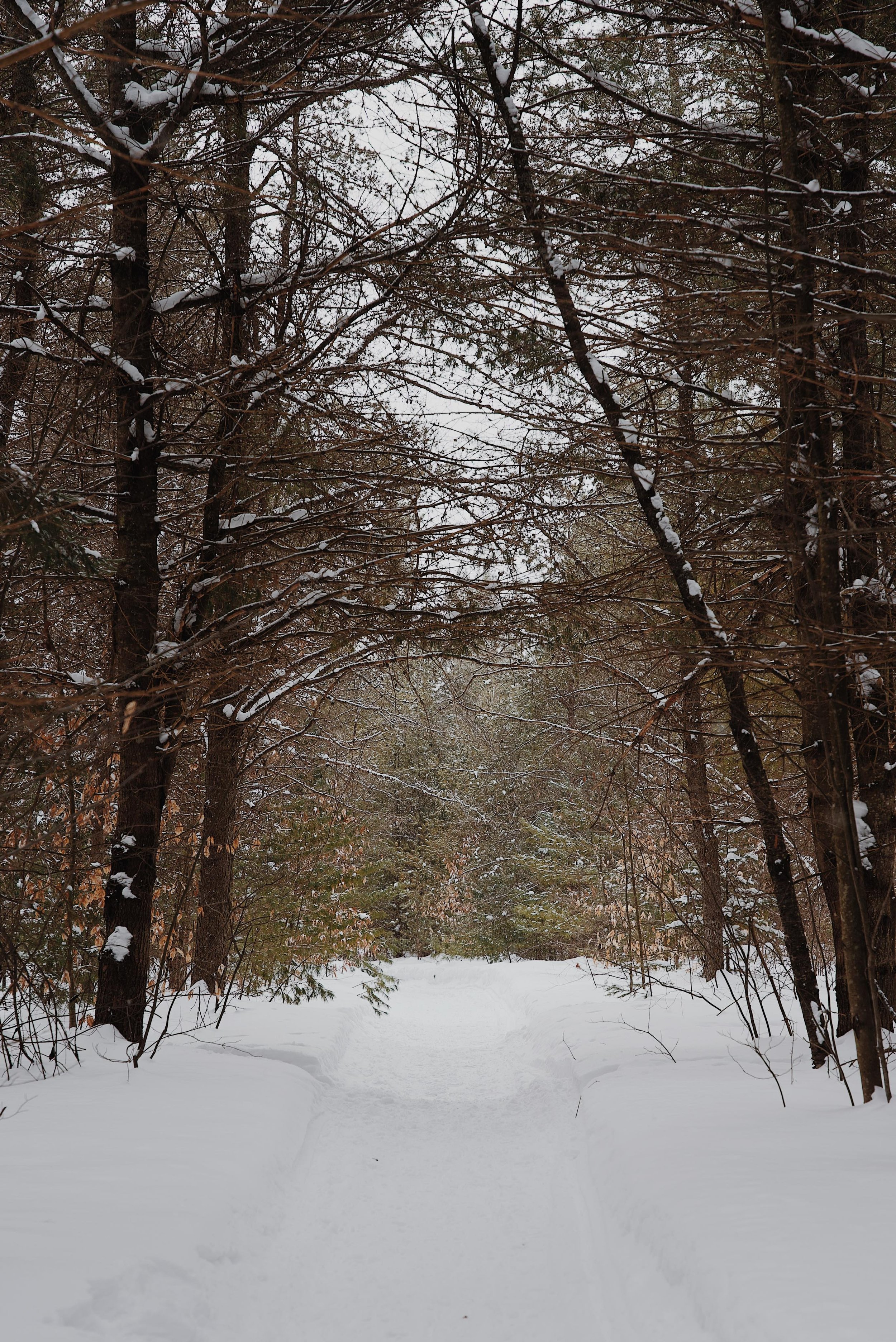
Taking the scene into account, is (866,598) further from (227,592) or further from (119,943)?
(119,943)

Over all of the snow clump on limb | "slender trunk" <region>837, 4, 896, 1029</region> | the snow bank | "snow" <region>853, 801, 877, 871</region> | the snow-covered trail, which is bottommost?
the snow-covered trail

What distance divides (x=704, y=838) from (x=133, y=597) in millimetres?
5642

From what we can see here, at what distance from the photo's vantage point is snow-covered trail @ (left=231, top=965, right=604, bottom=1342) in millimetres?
3354

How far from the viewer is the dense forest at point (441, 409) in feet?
13.6

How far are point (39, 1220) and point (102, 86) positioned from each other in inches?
308

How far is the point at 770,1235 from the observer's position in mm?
3008

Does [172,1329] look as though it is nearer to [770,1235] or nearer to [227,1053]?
[770,1235]

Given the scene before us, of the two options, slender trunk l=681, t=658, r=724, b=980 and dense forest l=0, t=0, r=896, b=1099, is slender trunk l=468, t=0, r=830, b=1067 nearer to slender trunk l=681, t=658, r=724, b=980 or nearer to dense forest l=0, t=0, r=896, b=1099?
dense forest l=0, t=0, r=896, b=1099

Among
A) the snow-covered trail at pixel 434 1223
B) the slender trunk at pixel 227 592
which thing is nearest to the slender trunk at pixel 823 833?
the snow-covered trail at pixel 434 1223

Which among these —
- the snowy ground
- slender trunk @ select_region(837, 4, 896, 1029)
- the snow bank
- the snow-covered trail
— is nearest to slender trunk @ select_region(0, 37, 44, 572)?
the snow bank

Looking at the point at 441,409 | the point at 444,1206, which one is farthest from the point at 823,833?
the point at 441,409

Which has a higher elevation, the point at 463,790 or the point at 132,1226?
the point at 463,790

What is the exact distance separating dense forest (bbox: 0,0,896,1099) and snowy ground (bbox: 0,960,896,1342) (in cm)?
72

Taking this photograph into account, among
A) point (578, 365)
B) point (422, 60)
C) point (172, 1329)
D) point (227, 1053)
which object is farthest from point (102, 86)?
point (172, 1329)
